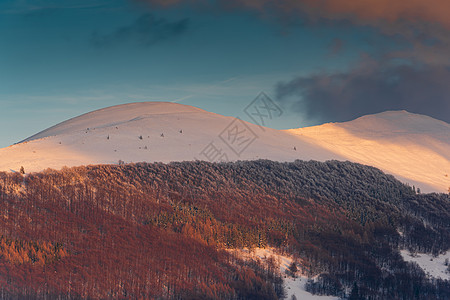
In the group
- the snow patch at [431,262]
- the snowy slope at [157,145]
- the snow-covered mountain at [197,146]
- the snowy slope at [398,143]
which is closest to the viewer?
the snow patch at [431,262]

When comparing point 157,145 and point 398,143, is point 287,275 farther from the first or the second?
point 398,143

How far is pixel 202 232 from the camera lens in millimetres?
15570

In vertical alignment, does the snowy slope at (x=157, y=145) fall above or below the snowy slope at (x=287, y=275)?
above

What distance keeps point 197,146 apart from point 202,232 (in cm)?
1272

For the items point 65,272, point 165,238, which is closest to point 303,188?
point 165,238

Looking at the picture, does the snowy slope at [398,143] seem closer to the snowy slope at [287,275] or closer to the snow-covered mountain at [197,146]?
the snow-covered mountain at [197,146]

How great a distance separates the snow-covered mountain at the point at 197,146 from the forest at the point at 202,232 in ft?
11.8

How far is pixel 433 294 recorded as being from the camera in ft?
43.2

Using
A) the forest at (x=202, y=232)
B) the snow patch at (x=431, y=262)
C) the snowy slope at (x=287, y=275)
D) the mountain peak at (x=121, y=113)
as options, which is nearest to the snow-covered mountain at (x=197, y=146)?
the mountain peak at (x=121, y=113)

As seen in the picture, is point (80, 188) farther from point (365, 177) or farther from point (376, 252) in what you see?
point (365, 177)

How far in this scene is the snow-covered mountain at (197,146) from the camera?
24.5 meters

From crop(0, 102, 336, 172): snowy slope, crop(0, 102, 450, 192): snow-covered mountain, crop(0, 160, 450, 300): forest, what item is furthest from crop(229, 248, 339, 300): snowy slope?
crop(0, 102, 450, 192): snow-covered mountain

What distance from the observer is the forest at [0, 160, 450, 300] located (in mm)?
12172

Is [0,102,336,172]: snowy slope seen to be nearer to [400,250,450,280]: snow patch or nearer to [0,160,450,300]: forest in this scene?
[0,160,450,300]: forest
